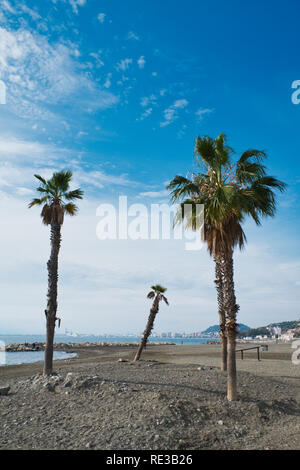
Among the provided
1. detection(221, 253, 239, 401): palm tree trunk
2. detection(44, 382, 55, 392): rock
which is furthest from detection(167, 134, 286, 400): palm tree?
detection(44, 382, 55, 392): rock

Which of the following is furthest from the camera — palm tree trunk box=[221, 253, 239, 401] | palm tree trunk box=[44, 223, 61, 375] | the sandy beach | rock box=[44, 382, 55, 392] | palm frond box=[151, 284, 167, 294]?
palm frond box=[151, 284, 167, 294]

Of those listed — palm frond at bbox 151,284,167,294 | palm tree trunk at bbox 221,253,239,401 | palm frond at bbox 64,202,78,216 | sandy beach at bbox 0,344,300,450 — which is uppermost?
palm frond at bbox 64,202,78,216

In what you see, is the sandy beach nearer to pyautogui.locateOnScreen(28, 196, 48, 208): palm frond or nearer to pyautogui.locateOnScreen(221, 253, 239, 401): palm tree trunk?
pyautogui.locateOnScreen(221, 253, 239, 401): palm tree trunk

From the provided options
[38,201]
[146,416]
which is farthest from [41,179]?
[146,416]

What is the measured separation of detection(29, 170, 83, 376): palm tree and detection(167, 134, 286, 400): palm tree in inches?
340

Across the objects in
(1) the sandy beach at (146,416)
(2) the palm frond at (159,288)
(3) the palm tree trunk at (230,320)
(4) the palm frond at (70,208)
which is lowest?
(1) the sandy beach at (146,416)

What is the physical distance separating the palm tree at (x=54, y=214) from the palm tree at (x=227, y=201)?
863cm

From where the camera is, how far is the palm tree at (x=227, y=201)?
11.9 meters

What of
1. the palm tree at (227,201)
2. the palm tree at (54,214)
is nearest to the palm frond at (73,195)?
the palm tree at (54,214)

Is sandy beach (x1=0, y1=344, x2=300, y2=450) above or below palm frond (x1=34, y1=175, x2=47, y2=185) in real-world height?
below

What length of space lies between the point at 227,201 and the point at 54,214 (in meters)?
11.6

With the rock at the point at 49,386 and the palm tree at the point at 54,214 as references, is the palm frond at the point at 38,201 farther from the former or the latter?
the rock at the point at 49,386

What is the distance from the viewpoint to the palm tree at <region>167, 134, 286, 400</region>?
470 inches
